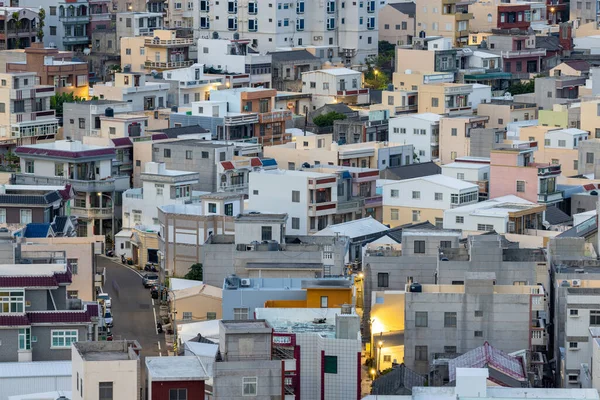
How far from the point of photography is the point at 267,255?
57531 millimetres

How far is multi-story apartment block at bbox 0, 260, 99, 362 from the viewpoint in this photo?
46344 millimetres

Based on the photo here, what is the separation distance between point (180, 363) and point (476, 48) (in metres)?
71.5

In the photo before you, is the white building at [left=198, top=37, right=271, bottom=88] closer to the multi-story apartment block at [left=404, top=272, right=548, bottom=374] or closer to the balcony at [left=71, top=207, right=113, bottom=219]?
the balcony at [left=71, top=207, right=113, bottom=219]

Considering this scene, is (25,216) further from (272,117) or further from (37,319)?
(272,117)

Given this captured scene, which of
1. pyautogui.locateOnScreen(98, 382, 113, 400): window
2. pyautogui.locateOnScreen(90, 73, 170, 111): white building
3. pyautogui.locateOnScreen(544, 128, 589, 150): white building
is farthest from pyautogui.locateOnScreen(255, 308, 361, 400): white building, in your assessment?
pyautogui.locateOnScreen(90, 73, 170, 111): white building

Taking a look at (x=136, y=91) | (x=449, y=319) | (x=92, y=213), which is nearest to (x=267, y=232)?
(x=449, y=319)

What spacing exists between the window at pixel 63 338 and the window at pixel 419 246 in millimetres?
14538

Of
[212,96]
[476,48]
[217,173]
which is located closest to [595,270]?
[217,173]

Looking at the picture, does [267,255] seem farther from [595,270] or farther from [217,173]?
[217,173]

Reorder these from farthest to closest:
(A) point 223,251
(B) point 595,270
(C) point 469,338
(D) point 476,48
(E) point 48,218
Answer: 1. (D) point 476,48
2. (E) point 48,218
3. (A) point 223,251
4. (B) point 595,270
5. (C) point 469,338

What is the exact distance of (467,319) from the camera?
1992 inches

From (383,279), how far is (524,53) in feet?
180

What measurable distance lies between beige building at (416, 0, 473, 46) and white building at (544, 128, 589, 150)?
117 feet

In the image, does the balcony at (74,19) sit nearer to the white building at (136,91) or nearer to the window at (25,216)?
the white building at (136,91)
